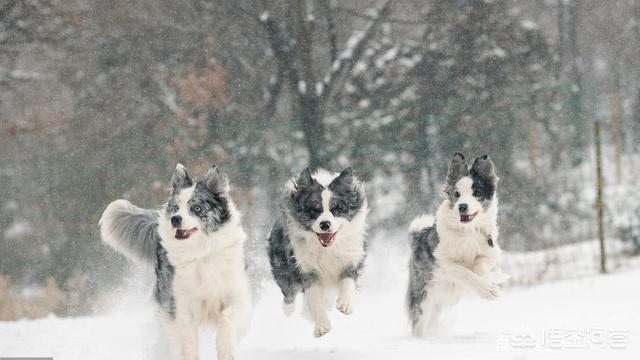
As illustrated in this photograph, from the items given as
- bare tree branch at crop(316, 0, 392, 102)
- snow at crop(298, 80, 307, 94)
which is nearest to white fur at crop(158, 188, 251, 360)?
snow at crop(298, 80, 307, 94)

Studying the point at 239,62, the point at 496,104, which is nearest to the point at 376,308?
the point at 496,104

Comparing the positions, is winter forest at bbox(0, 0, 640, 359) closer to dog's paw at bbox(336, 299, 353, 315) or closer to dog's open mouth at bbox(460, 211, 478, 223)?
dog's open mouth at bbox(460, 211, 478, 223)

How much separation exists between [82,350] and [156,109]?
932 centimetres

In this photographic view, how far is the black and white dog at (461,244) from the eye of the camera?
298 inches

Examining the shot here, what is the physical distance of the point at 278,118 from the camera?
17109 millimetres

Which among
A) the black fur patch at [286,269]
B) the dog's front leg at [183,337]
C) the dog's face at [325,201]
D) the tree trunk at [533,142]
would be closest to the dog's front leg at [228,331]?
the dog's front leg at [183,337]

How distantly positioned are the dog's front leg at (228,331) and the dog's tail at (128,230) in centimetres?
134

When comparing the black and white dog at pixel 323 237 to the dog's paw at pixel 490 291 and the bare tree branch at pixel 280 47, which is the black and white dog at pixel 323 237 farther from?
the bare tree branch at pixel 280 47

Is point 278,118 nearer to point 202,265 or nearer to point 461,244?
point 461,244

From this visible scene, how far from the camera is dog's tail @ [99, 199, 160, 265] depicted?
758 cm

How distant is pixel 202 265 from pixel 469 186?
228 cm

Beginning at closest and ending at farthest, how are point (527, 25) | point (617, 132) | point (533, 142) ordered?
point (533, 142), point (617, 132), point (527, 25)

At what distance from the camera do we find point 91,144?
672 inches

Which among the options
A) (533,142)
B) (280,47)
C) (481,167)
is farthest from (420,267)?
(280,47)
